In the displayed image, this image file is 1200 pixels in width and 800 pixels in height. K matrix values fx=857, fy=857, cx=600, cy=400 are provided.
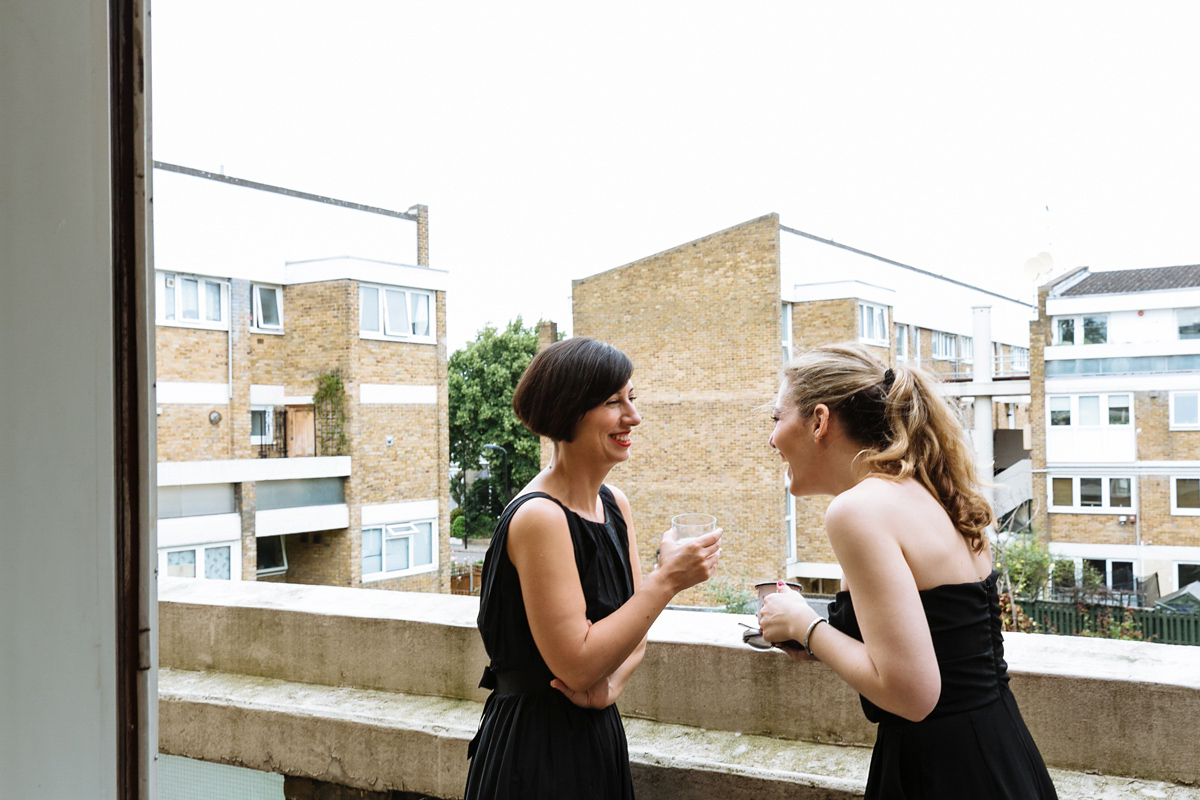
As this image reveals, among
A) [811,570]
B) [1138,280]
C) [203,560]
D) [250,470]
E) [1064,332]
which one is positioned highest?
[1138,280]

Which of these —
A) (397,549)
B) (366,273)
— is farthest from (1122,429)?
(366,273)

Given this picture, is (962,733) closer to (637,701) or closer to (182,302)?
(637,701)

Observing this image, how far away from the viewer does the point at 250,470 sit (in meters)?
14.7

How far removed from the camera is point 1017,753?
3.81ft

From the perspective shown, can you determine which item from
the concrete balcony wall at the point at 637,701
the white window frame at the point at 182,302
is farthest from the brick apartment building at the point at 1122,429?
the concrete balcony wall at the point at 637,701

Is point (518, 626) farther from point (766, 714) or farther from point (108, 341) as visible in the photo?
point (108, 341)

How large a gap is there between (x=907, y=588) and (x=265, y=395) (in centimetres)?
1677

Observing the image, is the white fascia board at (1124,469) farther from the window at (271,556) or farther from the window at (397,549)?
the window at (271,556)

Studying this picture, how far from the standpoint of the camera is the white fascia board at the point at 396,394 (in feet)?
54.4

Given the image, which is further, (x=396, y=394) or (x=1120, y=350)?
(x=1120, y=350)

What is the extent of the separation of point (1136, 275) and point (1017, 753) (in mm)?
22972

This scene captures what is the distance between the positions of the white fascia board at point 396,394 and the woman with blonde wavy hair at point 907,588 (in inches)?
624

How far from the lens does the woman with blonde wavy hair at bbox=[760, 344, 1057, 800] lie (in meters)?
1.08

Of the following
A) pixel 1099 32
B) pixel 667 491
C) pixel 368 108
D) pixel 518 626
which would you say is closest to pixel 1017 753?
pixel 518 626
